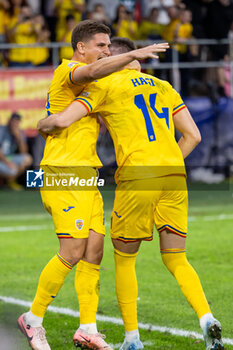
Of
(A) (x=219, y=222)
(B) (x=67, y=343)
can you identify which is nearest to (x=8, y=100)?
(A) (x=219, y=222)


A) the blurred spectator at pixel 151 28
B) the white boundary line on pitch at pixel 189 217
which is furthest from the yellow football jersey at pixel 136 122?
the blurred spectator at pixel 151 28

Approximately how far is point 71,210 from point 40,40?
1102 centimetres

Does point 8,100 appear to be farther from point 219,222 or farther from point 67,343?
point 67,343

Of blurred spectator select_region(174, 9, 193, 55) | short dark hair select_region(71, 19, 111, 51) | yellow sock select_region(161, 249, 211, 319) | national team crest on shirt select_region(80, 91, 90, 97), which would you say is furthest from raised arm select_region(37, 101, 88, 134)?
blurred spectator select_region(174, 9, 193, 55)

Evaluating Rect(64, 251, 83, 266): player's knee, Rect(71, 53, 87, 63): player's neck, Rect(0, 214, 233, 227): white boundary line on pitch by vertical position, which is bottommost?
Rect(0, 214, 233, 227): white boundary line on pitch

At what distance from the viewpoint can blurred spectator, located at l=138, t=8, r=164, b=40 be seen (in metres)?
16.9

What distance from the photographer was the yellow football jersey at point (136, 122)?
4945mm

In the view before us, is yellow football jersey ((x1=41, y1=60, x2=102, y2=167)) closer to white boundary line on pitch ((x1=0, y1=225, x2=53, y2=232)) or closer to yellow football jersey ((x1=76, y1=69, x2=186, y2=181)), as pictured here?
yellow football jersey ((x1=76, y1=69, x2=186, y2=181))

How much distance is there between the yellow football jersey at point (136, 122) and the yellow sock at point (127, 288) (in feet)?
2.06

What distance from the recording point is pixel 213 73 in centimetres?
1669

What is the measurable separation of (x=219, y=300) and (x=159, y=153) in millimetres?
2269

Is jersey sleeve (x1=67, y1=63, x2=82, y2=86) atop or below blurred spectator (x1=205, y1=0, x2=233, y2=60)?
atop

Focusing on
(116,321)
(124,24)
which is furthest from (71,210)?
(124,24)

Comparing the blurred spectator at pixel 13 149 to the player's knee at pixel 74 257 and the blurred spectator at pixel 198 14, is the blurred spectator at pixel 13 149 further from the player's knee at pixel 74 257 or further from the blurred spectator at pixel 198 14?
the player's knee at pixel 74 257
